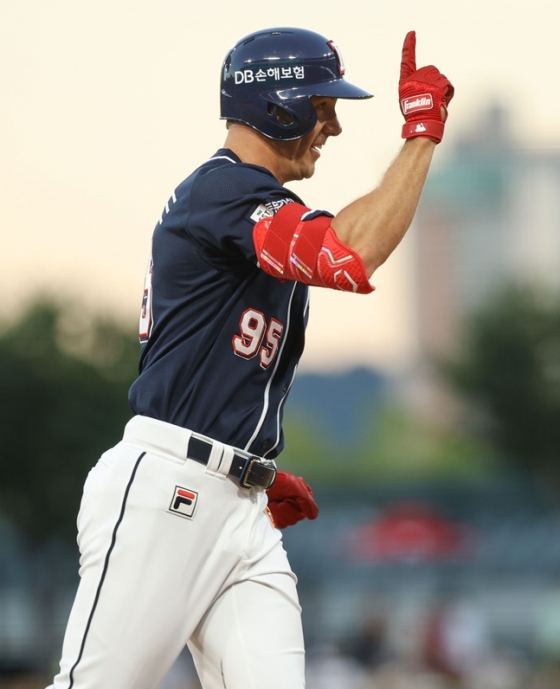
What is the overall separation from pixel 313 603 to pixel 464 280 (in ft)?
463

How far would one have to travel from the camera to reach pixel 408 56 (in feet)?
15.7

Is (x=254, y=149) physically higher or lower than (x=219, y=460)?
higher

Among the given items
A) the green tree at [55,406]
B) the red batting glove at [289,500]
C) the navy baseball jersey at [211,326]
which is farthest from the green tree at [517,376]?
the navy baseball jersey at [211,326]

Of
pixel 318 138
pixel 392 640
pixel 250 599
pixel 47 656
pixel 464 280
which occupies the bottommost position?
pixel 464 280

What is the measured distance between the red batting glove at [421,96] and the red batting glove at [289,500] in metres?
1.66

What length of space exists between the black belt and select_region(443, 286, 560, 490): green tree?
4016 centimetres

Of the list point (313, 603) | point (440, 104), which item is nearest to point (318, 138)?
point (440, 104)

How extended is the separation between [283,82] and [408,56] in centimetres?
49

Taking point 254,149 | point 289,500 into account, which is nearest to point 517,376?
point 289,500

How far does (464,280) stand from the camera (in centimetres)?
17175

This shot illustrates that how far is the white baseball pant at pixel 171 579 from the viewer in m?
4.44

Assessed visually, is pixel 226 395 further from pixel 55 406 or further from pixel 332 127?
pixel 55 406

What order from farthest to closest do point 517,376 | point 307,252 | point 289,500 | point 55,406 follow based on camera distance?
point 517,376 → point 55,406 → point 289,500 → point 307,252

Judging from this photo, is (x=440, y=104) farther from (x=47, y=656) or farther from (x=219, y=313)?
(x=47, y=656)
